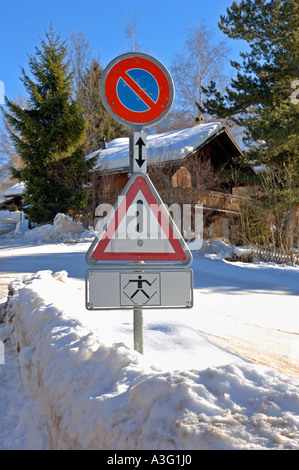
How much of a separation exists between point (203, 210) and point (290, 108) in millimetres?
5308

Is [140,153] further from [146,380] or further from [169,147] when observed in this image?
[169,147]

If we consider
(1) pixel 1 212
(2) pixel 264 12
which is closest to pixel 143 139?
(2) pixel 264 12

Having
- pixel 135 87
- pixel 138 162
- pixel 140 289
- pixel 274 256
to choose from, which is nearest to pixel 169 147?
pixel 274 256

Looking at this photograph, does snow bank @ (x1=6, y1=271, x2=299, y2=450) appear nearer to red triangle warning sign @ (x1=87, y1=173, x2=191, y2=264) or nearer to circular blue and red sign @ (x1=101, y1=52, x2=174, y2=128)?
red triangle warning sign @ (x1=87, y1=173, x2=191, y2=264)

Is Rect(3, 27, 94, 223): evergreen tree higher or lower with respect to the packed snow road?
higher

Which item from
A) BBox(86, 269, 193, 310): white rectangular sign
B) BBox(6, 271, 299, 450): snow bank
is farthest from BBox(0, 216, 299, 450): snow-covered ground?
BBox(86, 269, 193, 310): white rectangular sign

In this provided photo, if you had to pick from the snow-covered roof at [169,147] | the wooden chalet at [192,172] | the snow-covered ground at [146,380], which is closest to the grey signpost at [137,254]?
the snow-covered ground at [146,380]

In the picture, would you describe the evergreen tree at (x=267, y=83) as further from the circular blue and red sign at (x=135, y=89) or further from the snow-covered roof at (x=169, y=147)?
the circular blue and red sign at (x=135, y=89)

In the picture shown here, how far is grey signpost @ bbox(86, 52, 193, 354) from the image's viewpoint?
102 inches

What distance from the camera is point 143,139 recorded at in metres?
2.77

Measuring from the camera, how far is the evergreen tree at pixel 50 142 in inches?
804

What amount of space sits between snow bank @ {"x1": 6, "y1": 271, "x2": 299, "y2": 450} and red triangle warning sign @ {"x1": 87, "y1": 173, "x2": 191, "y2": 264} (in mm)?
563

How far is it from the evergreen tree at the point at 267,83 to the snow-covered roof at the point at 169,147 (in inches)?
86.5

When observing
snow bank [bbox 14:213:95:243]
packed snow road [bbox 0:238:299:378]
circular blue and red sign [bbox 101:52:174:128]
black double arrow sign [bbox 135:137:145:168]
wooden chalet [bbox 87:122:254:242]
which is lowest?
packed snow road [bbox 0:238:299:378]
